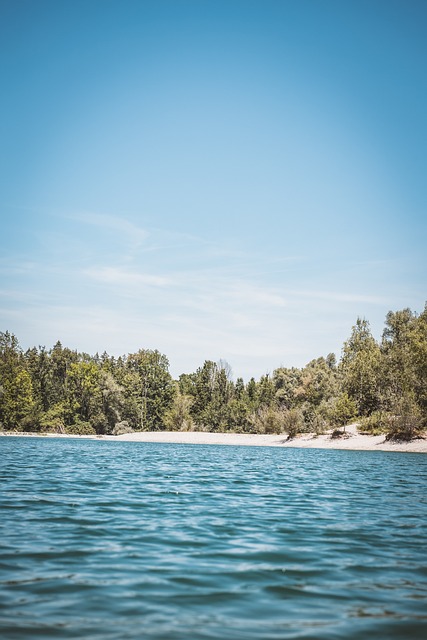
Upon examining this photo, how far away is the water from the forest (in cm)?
7201

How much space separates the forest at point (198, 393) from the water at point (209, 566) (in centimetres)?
7201

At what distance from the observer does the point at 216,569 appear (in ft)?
26.6

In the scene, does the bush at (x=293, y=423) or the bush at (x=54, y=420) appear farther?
the bush at (x=54, y=420)

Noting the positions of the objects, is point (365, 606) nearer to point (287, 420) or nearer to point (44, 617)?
point (44, 617)

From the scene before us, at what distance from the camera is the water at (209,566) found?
586 cm

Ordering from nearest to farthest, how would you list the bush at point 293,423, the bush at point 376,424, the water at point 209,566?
the water at point 209,566 < the bush at point 376,424 < the bush at point 293,423

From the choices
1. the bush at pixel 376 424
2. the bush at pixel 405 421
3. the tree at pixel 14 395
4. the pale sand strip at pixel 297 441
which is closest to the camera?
the bush at pixel 405 421

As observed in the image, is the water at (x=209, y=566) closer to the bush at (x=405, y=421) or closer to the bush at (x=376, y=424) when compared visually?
the bush at (x=405, y=421)

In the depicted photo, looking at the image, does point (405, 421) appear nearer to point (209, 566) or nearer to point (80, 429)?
point (209, 566)

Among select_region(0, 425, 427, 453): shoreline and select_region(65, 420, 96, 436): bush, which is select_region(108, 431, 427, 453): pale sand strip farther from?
select_region(65, 420, 96, 436): bush

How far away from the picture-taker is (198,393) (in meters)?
123

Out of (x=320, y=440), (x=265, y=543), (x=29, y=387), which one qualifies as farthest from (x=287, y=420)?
(x=265, y=543)

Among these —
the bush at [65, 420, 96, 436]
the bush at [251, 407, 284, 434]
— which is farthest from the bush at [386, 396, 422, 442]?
the bush at [65, 420, 96, 436]

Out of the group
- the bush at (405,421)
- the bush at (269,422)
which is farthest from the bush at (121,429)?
the bush at (405,421)
